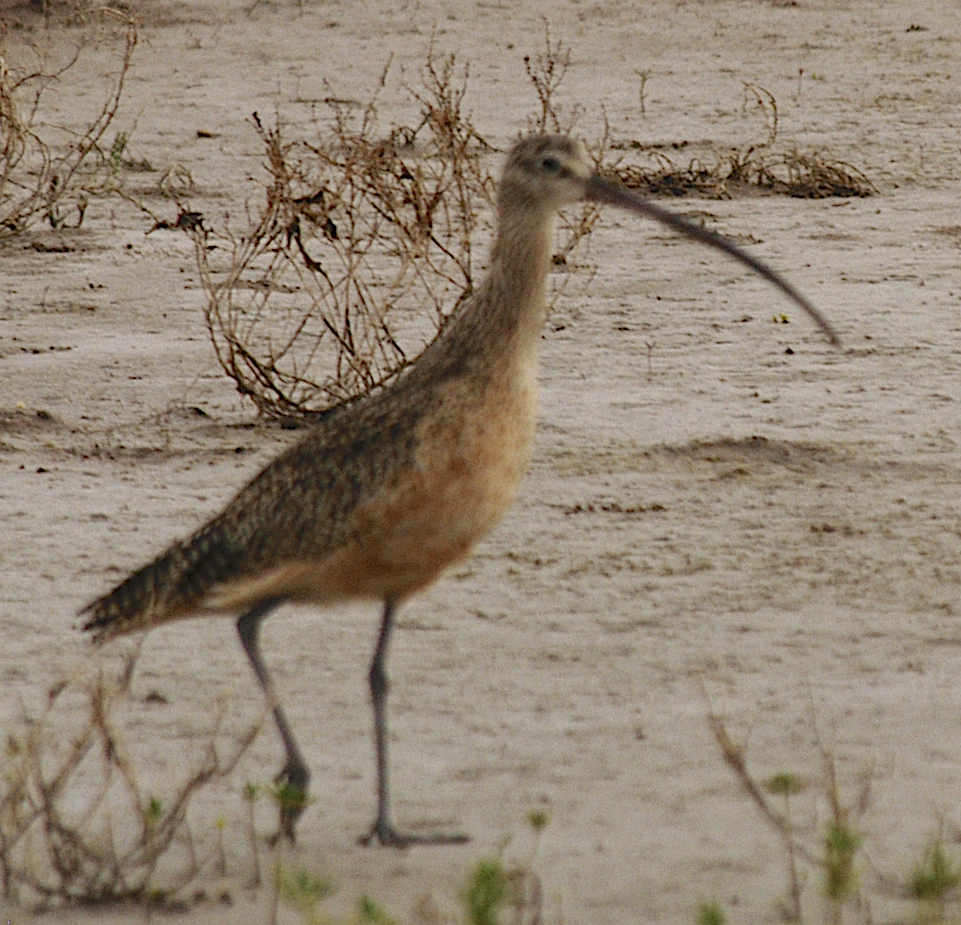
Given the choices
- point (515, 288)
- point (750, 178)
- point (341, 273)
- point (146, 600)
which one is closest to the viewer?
point (146, 600)

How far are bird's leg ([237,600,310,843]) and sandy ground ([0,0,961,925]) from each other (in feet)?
0.37

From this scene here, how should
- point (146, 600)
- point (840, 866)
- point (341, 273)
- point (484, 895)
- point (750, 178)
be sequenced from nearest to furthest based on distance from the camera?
1. point (484, 895)
2. point (840, 866)
3. point (146, 600)
4. point (341, 273)
5. point (750, 178)

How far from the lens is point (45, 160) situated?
11039 millimetres

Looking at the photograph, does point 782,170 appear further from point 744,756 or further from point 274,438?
point 744,756

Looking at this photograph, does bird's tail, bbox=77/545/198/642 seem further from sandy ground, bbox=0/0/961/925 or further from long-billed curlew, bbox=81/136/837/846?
sandy ground, bbox=0/0/961/925

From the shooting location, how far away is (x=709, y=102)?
1442 centimetres

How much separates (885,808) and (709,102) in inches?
407

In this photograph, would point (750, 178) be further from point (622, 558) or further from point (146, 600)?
point (146, 600)

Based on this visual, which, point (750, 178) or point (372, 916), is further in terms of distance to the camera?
point (750, 178)

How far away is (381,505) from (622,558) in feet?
7.28

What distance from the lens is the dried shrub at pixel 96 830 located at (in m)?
4.07

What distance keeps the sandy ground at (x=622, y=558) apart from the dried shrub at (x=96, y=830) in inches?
3.1

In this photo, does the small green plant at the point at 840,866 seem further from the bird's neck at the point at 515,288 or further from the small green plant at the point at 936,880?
the bird's neck at the point at 515,288

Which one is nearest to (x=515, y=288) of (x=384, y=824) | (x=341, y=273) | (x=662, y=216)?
(x=662, y=216)
